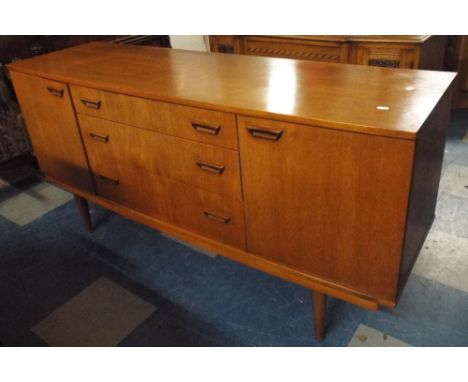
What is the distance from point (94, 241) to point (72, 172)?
355 millimetres

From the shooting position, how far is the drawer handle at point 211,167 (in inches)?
50.0

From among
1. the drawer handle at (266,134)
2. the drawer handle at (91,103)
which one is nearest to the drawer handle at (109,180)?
the drawer handle at (91,103)

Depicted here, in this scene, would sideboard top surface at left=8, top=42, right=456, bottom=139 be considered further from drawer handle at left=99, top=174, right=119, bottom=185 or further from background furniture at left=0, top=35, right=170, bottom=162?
background furniture at left=0, top=35, right=170, bottom=162

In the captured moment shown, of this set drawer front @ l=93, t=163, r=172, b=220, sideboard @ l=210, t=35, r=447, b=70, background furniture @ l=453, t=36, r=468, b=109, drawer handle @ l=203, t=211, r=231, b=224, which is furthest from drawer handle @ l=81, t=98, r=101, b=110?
background furniture @ l=453, t=36, r=468, b=109

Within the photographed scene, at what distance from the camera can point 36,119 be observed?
181cm

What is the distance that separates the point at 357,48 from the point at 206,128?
4.85 feet

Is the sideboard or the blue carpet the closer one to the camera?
the blue carpet

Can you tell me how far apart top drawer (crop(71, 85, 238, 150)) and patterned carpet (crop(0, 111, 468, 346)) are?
65cm

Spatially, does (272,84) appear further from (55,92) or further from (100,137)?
(55,92)

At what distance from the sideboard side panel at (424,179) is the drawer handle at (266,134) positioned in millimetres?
320

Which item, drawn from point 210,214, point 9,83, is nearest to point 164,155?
point 210,214

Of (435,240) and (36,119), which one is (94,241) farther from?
(435,240)

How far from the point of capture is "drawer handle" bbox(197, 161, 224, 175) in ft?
4.17

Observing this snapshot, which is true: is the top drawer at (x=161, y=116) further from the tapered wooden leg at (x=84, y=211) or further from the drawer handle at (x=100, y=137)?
the tapered wooden leg at (x=84, y=211)
